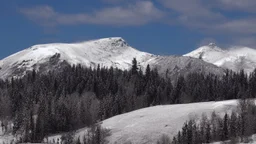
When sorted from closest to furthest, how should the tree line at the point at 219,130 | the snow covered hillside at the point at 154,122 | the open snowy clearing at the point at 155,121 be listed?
the tree line at the point at 219,130 < the snow covered hillside at the point at 154,122 < the open snowy clearing at the point at 155,121

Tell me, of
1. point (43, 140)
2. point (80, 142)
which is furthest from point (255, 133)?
point (43, 140)

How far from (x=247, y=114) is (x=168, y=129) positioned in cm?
2628

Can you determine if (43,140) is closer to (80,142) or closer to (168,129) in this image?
(80,142)

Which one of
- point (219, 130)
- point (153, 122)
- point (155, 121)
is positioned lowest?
point (219, 130)

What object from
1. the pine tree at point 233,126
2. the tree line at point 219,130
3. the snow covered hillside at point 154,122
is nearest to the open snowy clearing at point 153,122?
the snow covered hillside at point 154,122

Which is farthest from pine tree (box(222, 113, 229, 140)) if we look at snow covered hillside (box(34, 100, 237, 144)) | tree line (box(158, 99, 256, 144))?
snow covered hillside (box(34, 100, 237, 144))

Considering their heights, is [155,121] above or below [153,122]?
above

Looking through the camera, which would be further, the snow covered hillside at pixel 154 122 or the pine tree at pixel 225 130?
the snow covered hillside at pixel 154 122

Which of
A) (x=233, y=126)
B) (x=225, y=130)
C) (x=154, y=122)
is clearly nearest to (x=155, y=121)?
(x=154, y=122)

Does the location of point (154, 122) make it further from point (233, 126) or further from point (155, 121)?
point (233, 126)

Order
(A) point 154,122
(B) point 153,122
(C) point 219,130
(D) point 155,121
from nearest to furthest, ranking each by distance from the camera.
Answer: (C) point 219,130 < (A) point 154,122 < (B) point 153,122 < (D) point 155,121

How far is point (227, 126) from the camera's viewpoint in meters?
159

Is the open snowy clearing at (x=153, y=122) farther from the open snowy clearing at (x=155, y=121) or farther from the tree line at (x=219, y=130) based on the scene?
the tree line at (x=219, y=130)

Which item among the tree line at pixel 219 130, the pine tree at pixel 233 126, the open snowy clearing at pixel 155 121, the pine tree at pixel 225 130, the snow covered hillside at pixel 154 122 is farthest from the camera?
Answer: the open snowy clearing at pixel 155 121
